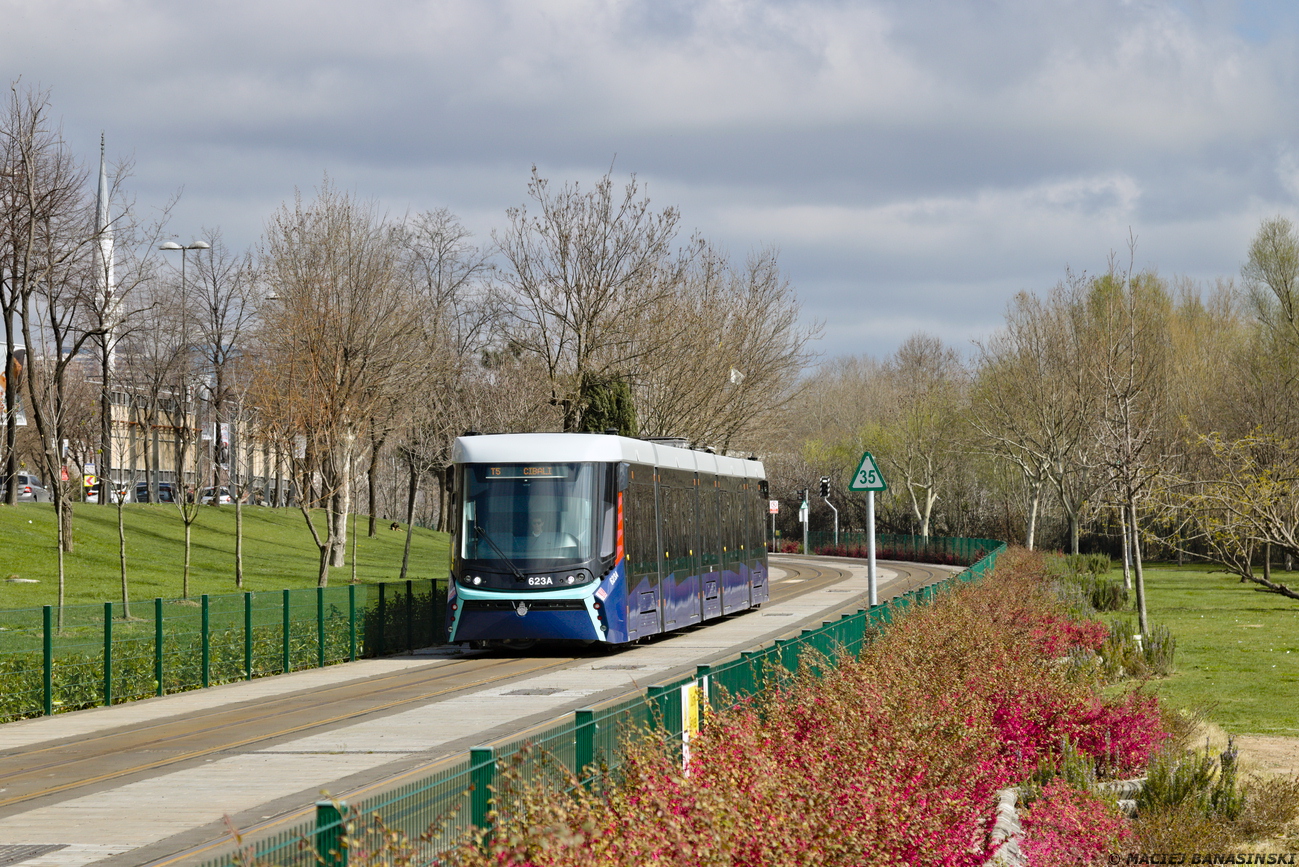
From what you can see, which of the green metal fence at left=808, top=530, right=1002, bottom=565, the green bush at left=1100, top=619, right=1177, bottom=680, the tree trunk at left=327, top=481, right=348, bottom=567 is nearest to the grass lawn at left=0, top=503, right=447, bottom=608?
the tree trunk at left=327, top=481, right=348, bottom=567

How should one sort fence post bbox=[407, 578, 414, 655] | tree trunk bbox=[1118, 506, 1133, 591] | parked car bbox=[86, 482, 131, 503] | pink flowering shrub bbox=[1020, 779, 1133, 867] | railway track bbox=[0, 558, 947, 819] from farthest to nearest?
parked car bbox=[86, 482, 131, 503] → tree trunk bbox=[1118, 506, 1133, 591] → fence post bbox=[407, 578, 414, 655] → railway track bbox=[0, 558, 947, 819] → pink flowering shrub bbox=[1020, 779, 1133, 867]

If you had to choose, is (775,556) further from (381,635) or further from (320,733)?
(320,733)

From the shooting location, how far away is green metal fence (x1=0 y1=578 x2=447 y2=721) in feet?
58.7

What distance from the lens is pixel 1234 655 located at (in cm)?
2589

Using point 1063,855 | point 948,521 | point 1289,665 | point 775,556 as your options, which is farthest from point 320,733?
point 948,521

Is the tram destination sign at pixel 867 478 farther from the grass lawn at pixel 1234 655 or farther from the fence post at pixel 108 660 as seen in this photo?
the fence post at pixel 108 660

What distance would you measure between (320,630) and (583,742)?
16.7 m

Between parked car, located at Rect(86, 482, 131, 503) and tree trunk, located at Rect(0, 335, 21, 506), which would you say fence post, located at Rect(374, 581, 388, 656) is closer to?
tree trunk, located at Rect(0, 335, 21, 506)

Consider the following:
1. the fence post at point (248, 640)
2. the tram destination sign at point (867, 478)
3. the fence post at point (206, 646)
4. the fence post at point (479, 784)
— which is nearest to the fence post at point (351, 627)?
the fence post at point (248, 640)

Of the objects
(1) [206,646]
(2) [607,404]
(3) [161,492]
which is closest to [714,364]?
(2) [607,404]

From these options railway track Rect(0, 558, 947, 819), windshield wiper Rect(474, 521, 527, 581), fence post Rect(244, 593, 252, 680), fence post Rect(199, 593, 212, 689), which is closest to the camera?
railway track Rect(0, 558, 947, 819)

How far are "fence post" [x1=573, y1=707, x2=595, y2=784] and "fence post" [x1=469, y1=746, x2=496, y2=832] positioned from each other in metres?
1.27

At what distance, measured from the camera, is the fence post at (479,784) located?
21.5ft

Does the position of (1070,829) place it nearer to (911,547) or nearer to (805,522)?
(911,547)
